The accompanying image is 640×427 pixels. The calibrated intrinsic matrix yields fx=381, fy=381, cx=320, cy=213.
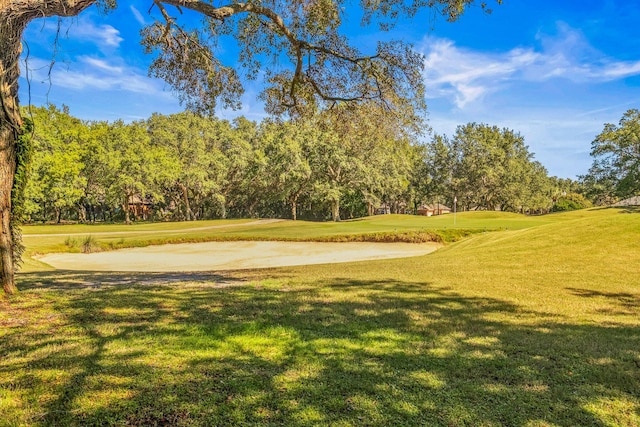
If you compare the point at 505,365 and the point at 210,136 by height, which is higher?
the point at 210,136

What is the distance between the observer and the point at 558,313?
561 cm

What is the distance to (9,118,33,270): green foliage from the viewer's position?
6105 millimetres

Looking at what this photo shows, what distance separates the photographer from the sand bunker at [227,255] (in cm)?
1537

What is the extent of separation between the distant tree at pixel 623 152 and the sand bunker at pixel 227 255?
37216 millimetres

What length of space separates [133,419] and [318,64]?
28.2 ft

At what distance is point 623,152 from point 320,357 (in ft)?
184

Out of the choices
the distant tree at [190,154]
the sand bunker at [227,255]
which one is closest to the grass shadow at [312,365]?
the sand bunker at [227,255]

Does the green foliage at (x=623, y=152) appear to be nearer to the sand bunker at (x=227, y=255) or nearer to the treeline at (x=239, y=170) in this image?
the treeline at (x=239, y=170)

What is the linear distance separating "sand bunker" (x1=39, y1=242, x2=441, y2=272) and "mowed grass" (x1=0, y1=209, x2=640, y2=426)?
27.6ft

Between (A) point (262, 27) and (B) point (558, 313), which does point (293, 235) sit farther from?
(B) point (558, 313)

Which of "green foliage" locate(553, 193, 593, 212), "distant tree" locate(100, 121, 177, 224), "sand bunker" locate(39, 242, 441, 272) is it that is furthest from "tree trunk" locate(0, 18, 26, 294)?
"green foliage" locate(553, 193, 593, 212)

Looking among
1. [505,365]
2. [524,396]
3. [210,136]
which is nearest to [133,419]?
[524,396]

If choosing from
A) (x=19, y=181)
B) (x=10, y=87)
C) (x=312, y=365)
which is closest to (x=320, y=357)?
(x=312, y=365)

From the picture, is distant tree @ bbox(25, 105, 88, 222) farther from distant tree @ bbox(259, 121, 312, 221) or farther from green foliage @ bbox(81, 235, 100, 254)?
distant tree @ bbox(259, 121, 312, 221)
